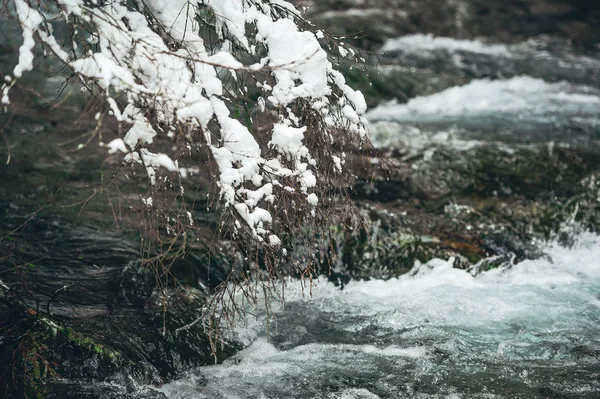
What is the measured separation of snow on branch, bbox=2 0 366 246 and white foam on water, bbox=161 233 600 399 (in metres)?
1.35

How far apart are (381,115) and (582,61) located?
6.35 m

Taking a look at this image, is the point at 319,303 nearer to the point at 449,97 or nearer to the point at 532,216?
the point at 532,216

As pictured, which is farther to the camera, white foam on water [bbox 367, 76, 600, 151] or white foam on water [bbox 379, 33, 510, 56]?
white foam on water [bbox 379, 33, 510, 56]

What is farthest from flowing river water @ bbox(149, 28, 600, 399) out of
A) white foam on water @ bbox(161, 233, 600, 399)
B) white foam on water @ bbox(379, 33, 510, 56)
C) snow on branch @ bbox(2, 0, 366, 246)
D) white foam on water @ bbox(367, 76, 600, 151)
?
white foam on water @ bbox(379, 33, 510, 56)

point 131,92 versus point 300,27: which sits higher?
point 300,27

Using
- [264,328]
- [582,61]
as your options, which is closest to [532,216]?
[264,328]

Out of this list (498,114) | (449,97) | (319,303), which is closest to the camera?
(319,303)

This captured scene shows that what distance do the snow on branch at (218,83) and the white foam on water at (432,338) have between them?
1345 millimetres

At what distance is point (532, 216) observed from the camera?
7.19m

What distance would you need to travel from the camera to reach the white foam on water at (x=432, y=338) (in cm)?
458

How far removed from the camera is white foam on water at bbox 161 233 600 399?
15.0ft

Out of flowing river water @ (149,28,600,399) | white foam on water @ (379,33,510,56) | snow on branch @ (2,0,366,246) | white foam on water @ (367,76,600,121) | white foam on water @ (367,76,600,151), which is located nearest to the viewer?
snow on branch @ (2,0,366,246)

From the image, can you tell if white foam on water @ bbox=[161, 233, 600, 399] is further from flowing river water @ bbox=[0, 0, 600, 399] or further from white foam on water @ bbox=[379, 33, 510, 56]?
white foam on water @ bbox=[379, 33, 510, 56]

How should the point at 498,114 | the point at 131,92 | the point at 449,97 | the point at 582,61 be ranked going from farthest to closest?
1. the point at 582,61
2. the point at 449,97
3. the point at 498,114
4. the point at 131,92
